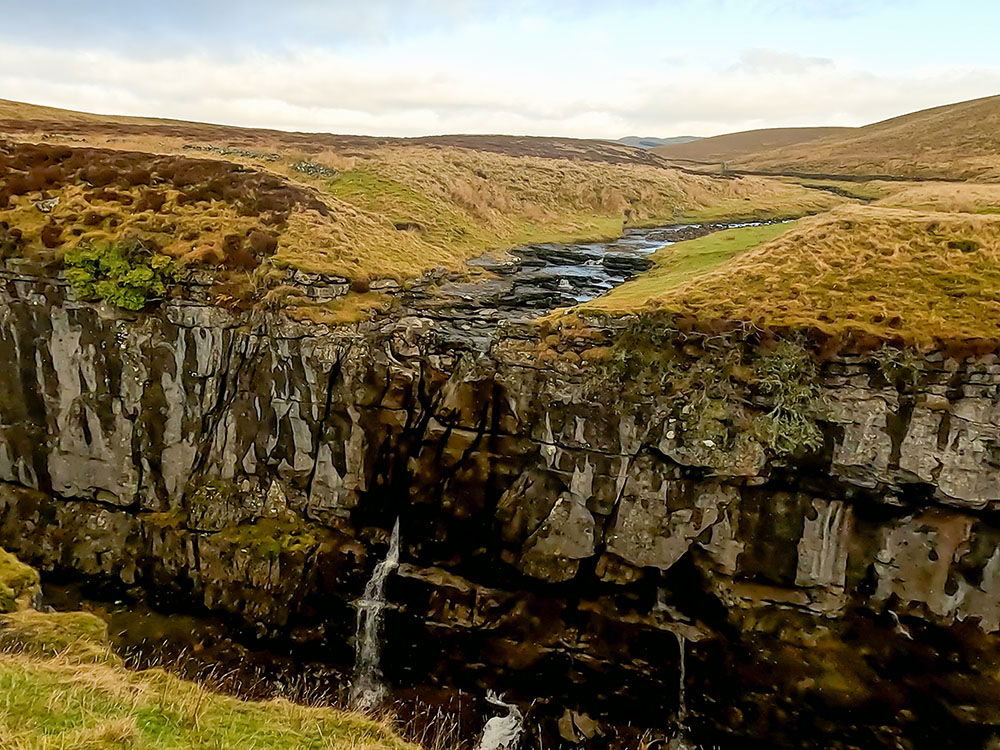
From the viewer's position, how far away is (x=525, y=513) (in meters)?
21.9

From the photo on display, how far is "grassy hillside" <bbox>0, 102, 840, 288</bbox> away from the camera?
88.2ft

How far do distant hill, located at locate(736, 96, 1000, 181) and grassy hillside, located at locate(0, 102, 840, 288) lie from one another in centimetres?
1592

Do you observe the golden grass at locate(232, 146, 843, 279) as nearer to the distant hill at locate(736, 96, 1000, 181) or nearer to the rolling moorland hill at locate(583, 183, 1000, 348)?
the rolling moorland hill at locate(583, 183, 1000, 348)

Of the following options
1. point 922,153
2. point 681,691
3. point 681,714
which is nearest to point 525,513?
point 681,691

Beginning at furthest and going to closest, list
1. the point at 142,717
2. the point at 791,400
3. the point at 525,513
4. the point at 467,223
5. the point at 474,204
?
the point at 474,204
the point at 467,223
the point at 525,513
the point at 791,400
the point at 142,717

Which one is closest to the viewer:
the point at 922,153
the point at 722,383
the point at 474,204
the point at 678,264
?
the point at 722,383

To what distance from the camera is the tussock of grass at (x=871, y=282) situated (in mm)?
19359

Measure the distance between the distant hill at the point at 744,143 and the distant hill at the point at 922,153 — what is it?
3993 cm

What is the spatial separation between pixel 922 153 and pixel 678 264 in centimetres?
5815

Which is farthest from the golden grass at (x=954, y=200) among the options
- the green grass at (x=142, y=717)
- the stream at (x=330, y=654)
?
the green grass at (x=142, y=717)

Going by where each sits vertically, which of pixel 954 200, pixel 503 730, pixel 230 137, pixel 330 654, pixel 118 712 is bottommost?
pixel 503 730

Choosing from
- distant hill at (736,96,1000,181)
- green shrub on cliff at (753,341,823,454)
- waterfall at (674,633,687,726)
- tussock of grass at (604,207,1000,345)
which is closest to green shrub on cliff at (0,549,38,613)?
waterfall at (674,633,687,726)

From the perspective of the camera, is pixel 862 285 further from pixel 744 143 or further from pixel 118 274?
pixel 744 143

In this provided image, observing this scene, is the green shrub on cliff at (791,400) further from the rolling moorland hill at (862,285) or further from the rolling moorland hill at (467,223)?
the rolling moorland hill at (467,223)
